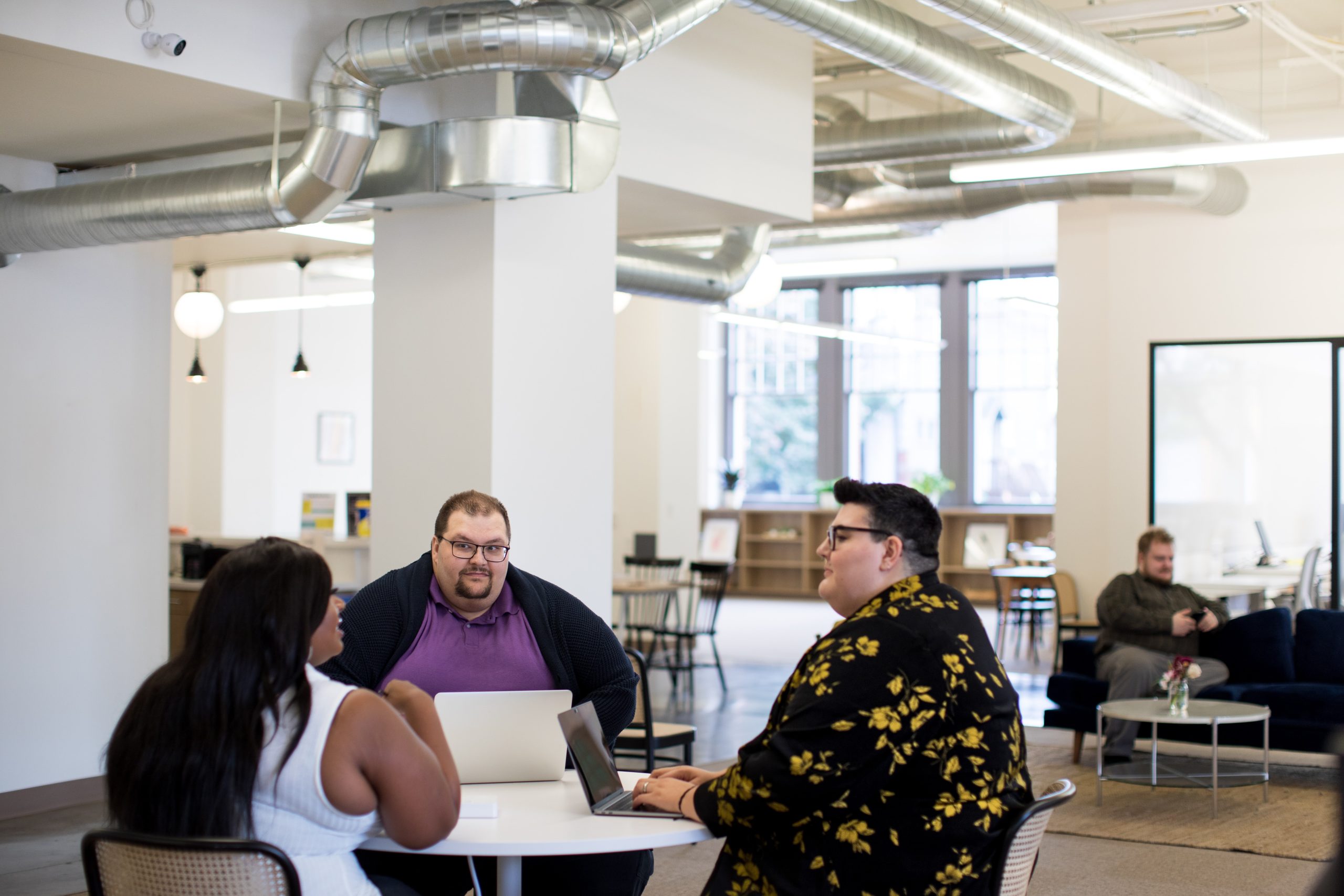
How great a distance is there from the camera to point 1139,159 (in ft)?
24.2

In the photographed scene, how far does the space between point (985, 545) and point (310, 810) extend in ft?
49.3

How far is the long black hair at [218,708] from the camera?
2248 millimetres

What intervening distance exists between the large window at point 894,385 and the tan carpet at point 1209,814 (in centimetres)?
1118

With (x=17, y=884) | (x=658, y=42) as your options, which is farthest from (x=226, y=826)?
(x=658, y=42)

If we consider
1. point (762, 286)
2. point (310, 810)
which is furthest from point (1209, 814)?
point (762, 286)

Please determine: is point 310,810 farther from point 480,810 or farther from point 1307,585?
point 1307,585

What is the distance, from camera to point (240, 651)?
2.27 metres

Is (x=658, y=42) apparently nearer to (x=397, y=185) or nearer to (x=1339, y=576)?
(x=397, y=185)

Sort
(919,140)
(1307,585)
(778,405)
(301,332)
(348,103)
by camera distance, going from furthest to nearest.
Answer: (778,405), (301,332), (1307,585), (919,140), (348,103)

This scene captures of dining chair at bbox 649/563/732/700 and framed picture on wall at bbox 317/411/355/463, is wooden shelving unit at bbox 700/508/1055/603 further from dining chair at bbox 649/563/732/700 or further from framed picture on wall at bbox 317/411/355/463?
framed picture on wall at bbox 317/411/355/463

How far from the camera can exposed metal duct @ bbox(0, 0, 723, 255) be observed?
462cm

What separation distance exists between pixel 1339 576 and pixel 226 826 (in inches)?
344

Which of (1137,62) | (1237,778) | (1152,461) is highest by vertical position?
(1137,62)

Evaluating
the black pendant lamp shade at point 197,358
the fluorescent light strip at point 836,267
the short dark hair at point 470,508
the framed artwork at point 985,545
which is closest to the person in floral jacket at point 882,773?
the short dark hair at point 470,508
